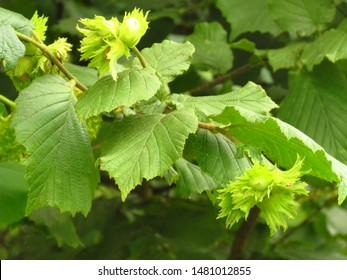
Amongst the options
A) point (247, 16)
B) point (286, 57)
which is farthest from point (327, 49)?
point (247, 16)

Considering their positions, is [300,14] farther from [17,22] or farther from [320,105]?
[17,22]

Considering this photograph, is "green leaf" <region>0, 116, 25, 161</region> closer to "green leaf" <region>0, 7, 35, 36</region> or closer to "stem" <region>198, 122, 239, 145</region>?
"green leaf" <region>0, 7, 35, 36</region>

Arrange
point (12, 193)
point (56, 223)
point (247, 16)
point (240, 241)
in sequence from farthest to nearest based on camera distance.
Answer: point (240, 241) → point (247, 16) → point (56, 223) → point (12, 193)

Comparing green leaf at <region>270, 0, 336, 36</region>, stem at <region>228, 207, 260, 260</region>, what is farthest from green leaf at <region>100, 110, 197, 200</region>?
stem at <region>228, 207, 260, 260</region>

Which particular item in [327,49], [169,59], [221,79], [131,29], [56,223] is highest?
[131,29]

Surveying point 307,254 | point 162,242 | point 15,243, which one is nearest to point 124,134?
point 162,242

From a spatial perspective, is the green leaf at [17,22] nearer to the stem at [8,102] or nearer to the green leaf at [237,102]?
the stem at [8,102]
